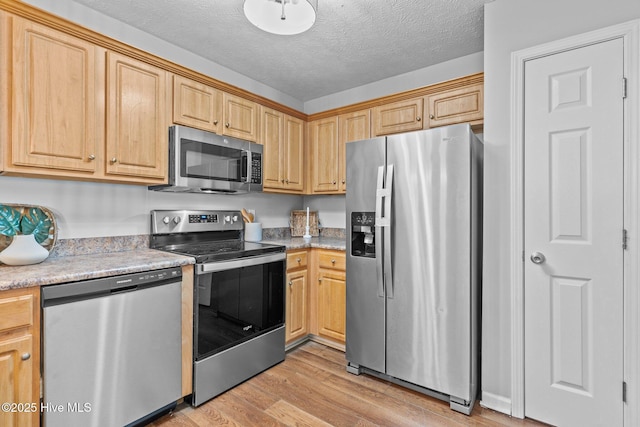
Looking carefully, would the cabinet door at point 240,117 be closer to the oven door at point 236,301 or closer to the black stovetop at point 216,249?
the black stovetop at point 216,249

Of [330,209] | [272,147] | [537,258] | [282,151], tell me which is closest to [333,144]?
[282,151]

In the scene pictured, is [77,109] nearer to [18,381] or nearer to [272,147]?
[18,381]

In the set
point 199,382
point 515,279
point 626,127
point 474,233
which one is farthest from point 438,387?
point 626,127

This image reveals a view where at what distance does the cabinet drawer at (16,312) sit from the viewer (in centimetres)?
132

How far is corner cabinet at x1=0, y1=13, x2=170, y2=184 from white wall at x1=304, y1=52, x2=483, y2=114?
5.91 feet

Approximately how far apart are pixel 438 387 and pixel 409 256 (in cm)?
83

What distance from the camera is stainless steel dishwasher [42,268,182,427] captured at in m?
1.46

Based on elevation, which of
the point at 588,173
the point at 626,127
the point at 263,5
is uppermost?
the point at 263,5

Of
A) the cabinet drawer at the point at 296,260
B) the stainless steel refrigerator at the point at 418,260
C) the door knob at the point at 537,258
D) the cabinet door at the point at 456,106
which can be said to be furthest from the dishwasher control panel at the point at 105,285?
A: the cabinet door at the point at 456,106

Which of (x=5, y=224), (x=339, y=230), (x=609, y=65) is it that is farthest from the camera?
(x=339, y=230)

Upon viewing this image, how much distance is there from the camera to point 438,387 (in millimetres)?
2000

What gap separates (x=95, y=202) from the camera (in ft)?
7.10

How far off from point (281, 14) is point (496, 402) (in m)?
2.51

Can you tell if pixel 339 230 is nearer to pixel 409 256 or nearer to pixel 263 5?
pixel 409 256
